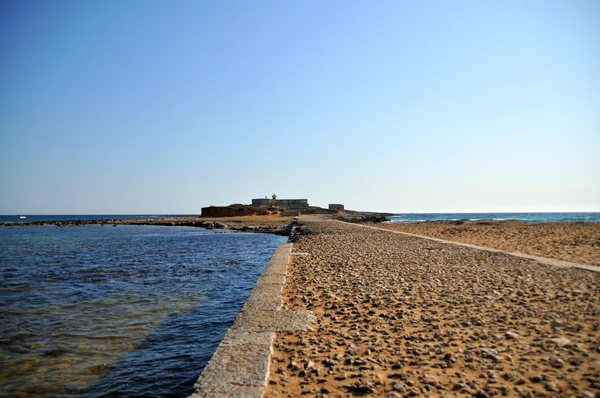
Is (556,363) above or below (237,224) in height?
above

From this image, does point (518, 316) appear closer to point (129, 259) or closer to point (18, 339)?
point (18, 339)

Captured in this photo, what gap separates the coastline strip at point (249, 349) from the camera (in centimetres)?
344

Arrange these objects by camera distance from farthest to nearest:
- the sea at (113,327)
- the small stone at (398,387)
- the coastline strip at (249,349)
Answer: the sea at (113,327), the coastline strip at (249,349), the small stone at (398,387)

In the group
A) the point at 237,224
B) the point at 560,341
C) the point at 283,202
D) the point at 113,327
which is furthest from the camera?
the point at 283,202

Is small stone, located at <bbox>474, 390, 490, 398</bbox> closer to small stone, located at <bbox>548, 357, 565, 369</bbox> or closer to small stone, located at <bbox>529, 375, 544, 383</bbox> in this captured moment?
small stone, located at <bbox>529, 375, 544, 383</bbox>

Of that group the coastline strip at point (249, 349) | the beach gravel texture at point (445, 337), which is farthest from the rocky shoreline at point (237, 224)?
the coastline strip at point (249, 349)

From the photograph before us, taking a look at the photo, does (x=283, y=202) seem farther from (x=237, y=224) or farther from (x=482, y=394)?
(x=482, y=394)

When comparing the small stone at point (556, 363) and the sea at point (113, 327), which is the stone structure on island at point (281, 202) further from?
the small stone at point (556, 363)

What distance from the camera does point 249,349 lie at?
437 cm

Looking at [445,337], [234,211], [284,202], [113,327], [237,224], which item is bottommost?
[113,327]

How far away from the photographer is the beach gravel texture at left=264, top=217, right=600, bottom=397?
3428mm

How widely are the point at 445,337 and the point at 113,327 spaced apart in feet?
20.5

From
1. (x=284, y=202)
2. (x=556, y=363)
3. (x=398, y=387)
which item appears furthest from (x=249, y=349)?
(x=284, y=202)

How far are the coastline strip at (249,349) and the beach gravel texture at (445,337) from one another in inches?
6.3
